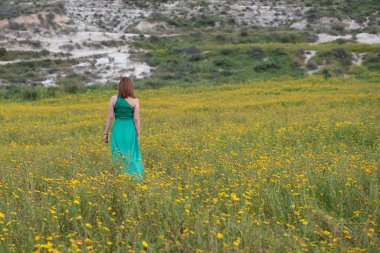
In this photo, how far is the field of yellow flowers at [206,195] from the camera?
4.32 m

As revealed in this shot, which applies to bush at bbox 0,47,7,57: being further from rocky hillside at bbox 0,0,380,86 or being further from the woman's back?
the woman's back

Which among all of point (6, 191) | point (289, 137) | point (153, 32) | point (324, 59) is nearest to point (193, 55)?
point (324, 59)

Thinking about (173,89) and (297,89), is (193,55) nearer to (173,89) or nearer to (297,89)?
(173,89)

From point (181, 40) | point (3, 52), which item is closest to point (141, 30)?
point (181, 40)

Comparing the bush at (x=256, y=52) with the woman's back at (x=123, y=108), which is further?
the bush at (x=256, y=52)

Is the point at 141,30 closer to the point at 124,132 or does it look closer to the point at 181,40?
the point at 181,40

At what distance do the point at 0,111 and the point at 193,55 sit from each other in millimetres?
20531

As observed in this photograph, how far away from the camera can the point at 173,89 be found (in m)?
28.9

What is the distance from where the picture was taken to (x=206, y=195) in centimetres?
586

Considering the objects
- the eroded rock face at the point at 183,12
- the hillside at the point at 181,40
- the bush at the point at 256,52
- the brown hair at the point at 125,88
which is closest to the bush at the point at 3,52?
the hillside at the point at 181,40

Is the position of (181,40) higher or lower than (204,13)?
lower

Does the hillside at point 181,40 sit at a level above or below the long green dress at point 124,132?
below

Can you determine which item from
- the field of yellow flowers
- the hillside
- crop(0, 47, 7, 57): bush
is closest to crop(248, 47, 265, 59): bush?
the hillside

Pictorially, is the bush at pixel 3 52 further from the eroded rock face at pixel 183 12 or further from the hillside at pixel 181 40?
the eroded rock face at pixel 183 12
